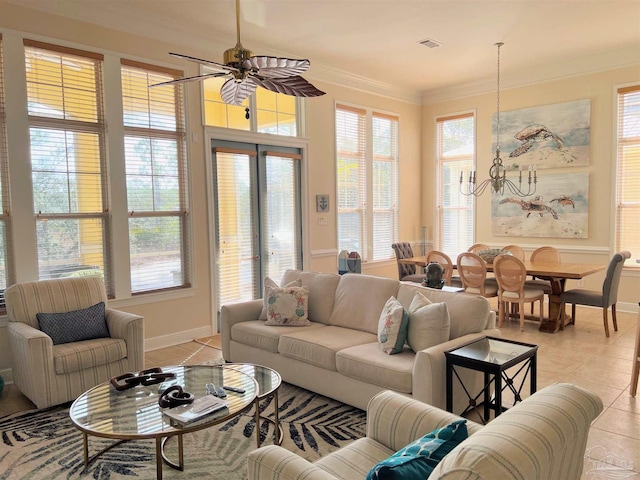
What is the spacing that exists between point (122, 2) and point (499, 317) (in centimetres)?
534

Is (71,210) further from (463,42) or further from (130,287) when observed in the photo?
(463,42)

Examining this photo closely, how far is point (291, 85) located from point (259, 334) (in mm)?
2021

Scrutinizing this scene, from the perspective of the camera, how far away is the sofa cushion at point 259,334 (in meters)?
3.88

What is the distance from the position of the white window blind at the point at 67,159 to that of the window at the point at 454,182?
5550 mm

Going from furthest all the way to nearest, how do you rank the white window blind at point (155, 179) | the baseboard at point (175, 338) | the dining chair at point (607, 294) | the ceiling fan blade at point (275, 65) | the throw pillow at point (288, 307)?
1. the dining chair at point (607, 294)
2. the baseboard at point (175, 338)
3. the white window blind at point (155, 179)
4. the throw pillow at point (288, 307)
5. the ceiling fan blade at point (275, 65)

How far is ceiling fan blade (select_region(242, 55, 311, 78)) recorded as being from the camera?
2.73 m

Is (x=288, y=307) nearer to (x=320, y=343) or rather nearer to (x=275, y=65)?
(x=320, y=343)

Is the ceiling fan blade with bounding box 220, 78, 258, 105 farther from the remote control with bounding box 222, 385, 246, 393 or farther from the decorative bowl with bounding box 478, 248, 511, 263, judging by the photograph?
the decorative bowl with bounding box 478, 248, 511, 263

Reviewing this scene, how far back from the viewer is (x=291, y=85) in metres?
3.25

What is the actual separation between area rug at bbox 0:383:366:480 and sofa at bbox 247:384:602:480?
93 centimetres

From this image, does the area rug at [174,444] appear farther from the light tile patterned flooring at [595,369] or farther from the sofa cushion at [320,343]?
the light tile patterned flooring at [595,369]

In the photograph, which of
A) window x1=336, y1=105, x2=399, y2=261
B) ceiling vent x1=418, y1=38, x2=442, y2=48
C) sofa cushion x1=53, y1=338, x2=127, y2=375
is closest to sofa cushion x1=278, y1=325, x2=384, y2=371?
sofa cushion x1=53, y1=338, x2=127, y2=375

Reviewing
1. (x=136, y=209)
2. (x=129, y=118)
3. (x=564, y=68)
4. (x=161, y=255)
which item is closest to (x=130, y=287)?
(x=161, y=255)

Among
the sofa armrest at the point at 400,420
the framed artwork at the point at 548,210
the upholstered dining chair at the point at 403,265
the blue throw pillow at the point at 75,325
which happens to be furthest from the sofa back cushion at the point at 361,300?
the framed artwork at the point at 548,210
